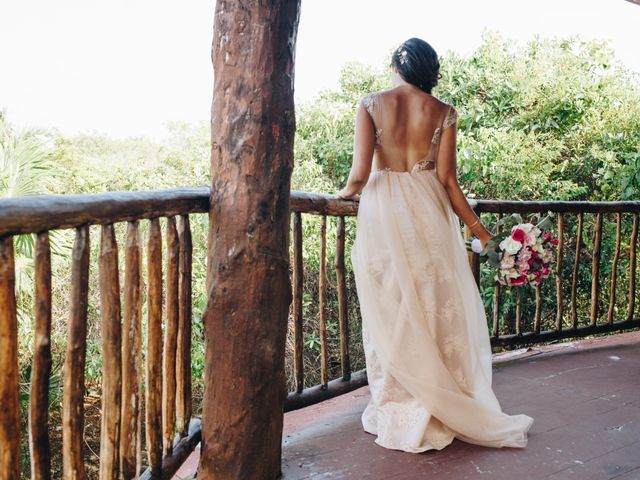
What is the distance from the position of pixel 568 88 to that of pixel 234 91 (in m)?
6.89

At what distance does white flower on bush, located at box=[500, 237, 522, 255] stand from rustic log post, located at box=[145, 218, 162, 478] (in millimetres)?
1467

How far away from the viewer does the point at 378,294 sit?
2.58 metres

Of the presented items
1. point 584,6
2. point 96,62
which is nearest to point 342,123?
point 584,6

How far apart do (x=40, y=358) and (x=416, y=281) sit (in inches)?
58.5

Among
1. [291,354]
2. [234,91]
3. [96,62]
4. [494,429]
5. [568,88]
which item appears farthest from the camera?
[96,62]

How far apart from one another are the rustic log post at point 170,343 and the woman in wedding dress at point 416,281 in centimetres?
83

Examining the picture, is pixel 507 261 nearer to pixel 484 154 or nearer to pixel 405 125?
pixel 405 125

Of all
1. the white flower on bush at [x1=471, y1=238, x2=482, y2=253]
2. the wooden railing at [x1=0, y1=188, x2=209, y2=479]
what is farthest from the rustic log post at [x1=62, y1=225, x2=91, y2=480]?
the white flower on bush at [x1=471, y1=238, x2=482, y2=253]

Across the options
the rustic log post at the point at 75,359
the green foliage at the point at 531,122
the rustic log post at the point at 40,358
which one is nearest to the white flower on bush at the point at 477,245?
the rustic log post at the point at 75,359

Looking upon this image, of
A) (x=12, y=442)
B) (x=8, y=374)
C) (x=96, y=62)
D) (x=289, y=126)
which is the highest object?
(x=96, y=62)

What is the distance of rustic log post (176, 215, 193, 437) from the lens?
2187 millimetres

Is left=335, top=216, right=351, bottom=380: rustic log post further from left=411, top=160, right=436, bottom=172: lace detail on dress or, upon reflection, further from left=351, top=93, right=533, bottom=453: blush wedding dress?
left=411, top=160, right=436, bottom=172: lace detail on dress

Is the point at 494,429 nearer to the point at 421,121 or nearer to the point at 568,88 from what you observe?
the point at 421,121

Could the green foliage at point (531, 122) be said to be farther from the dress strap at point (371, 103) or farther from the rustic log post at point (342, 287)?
the dress strap at point (371, 103)
